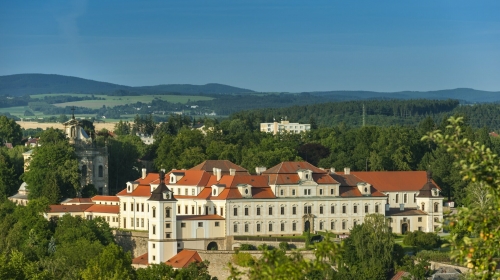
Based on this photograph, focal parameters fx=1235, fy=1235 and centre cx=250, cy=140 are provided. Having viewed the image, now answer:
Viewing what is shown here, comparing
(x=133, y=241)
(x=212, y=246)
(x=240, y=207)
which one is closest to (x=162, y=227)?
(x=212, y=246)

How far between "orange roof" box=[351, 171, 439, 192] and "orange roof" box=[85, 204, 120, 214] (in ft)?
50.1

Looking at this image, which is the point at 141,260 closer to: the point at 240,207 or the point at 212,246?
the point at 212,246

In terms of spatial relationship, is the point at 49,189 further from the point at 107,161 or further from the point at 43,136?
the point at 43,136

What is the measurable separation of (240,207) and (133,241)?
21.6 feet

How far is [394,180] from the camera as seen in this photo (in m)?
80.9

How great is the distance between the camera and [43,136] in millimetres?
98812

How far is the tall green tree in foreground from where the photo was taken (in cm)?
1656

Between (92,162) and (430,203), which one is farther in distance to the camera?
(92,162)

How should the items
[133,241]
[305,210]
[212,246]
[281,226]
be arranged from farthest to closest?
1. [305,210]
2. [281,226]
3. [133,241]
4. [212,246]

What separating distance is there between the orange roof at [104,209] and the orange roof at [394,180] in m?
15.3

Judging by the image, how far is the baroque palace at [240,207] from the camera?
66.6 metres

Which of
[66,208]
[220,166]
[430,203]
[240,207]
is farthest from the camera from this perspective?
[220,166]

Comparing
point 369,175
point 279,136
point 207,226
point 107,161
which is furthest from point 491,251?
point 279,136

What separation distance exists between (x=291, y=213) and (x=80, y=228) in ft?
39.6
